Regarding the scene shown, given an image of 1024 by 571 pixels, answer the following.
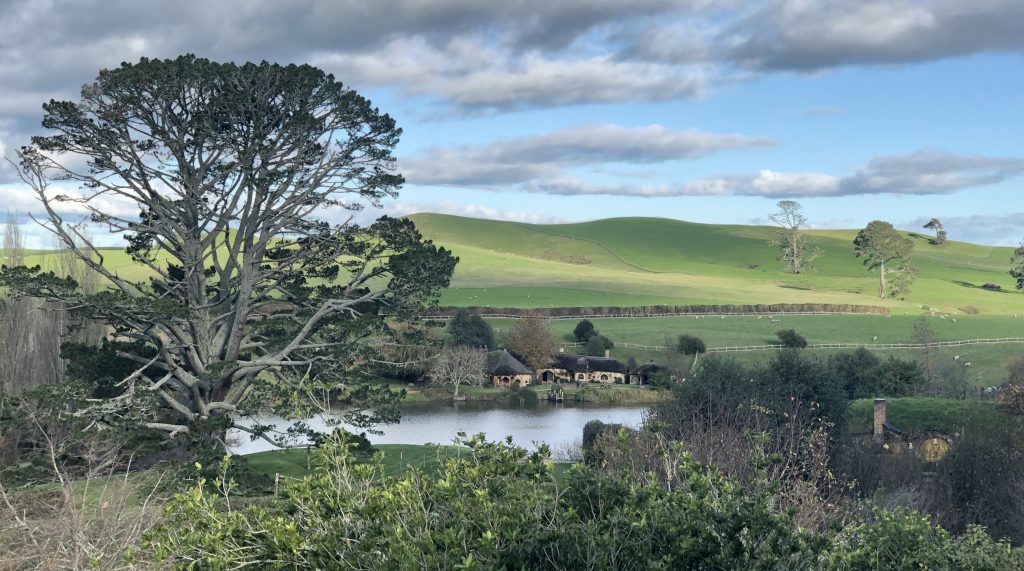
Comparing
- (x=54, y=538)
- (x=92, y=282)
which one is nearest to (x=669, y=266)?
(x=92, y=282)

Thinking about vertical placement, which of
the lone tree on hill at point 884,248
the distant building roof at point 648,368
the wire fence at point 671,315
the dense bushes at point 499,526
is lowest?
the distant building roof at point 648,368

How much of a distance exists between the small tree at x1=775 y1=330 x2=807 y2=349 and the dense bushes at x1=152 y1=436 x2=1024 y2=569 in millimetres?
80546

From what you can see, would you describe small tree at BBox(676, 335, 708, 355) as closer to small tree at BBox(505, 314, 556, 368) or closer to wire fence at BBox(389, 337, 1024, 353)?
wire fence at BBox(389, 337, 1024, 353)

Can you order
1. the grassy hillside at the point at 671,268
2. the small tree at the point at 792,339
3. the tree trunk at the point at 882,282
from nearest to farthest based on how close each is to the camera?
1. the small tree at the point at 792,339
2. the grassy hillside at the point at 671,268
3. the tree trunk at the point at 882,282

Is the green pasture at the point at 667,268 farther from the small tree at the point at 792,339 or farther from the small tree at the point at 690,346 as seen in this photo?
the small tree at the point at 792,339

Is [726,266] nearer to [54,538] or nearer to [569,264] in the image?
[569,264]

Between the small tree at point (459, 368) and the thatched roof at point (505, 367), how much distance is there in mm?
1464

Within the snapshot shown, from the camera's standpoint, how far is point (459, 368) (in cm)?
7656

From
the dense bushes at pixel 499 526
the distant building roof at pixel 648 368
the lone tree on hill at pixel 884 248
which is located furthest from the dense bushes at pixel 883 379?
the dense bushes at pixel 499 526

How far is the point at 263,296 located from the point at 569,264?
109 metres

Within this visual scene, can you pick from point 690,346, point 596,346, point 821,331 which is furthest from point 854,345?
point 596,346

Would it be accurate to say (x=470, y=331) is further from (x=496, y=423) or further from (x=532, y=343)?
(x=496, y=423)

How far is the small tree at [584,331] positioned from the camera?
299 feet

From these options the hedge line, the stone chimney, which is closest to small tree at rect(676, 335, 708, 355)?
the hedge line
